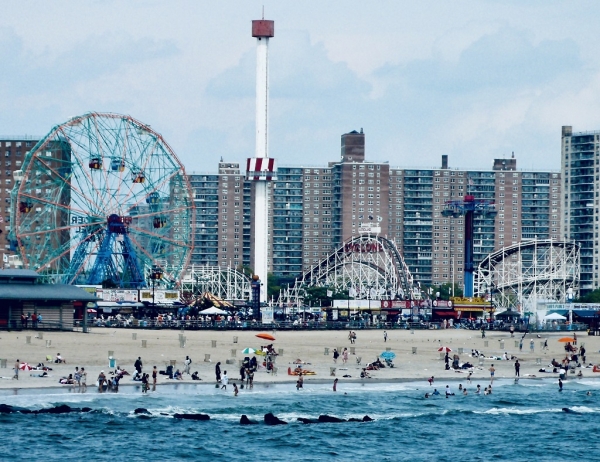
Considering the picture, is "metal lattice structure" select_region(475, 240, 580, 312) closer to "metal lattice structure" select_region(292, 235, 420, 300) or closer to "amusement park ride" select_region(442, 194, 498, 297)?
"metal lattice structure" select_region(292, 235, 420, 300)

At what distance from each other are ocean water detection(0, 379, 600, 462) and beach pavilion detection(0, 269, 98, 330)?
29.3m

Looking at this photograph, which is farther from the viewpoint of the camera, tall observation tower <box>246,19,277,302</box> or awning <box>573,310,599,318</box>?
tall observation tower <box>246,19,277,302</box>

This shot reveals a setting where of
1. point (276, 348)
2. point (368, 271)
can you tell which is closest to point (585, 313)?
point (368, 271)

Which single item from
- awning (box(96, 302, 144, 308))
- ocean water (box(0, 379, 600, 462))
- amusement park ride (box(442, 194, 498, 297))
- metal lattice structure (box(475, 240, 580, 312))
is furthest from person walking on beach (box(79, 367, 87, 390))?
metal lattice structure (box(475, 240, 580, 312))

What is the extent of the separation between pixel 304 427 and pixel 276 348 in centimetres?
2935

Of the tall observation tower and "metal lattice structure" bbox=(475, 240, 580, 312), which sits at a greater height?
the tall observation tower

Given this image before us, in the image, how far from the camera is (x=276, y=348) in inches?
3462

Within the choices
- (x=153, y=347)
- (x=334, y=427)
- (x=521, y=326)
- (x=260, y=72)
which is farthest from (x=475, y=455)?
(x=260, y=72)

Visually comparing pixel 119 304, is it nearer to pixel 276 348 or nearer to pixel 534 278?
pixel 276 348

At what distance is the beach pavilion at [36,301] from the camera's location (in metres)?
92.1

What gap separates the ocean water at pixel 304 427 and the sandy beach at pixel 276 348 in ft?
11.8

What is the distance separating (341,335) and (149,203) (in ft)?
127

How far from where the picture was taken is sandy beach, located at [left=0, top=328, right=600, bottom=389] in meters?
71.6

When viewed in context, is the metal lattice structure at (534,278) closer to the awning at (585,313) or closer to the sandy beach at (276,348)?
the awning at (585,313)
